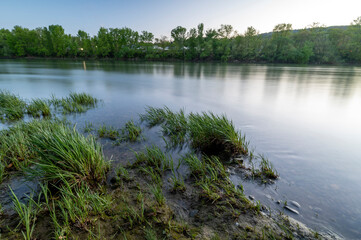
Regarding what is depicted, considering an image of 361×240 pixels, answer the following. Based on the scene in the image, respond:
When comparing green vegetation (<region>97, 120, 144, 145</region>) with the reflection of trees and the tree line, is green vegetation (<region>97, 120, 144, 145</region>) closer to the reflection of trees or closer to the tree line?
the reflection of trees

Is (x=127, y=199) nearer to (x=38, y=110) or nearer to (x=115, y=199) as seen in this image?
(x=115, y=199)

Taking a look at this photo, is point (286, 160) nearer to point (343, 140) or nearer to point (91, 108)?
point (343, 140)

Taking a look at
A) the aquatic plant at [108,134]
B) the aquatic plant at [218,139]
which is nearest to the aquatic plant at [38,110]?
the aquatic plant at [108,134]

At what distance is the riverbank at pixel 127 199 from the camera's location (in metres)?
2.64

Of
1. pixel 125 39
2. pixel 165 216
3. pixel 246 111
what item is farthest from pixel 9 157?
pixel 125 39

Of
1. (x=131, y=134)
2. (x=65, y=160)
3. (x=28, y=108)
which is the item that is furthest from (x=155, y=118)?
(x=28, y=108)

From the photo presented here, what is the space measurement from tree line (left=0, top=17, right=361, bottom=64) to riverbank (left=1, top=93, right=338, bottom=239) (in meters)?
84.9

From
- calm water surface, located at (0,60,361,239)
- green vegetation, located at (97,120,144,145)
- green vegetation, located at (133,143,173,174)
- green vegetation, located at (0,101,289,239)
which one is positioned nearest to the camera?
green vegetation, located at (0,101,289,239)

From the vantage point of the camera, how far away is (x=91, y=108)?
10625mm

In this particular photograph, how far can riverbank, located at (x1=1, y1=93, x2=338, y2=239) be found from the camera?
104 inches

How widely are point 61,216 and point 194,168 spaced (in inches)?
112

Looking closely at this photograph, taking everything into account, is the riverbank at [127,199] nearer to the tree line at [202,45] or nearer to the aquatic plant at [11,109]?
the aquatic plant at [11,109]

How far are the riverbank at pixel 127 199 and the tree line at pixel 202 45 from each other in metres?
84.9

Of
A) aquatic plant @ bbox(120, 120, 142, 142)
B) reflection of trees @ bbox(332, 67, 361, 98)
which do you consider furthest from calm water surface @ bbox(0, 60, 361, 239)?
reflection of trees @ bbox(332, 67, 361, 98)
